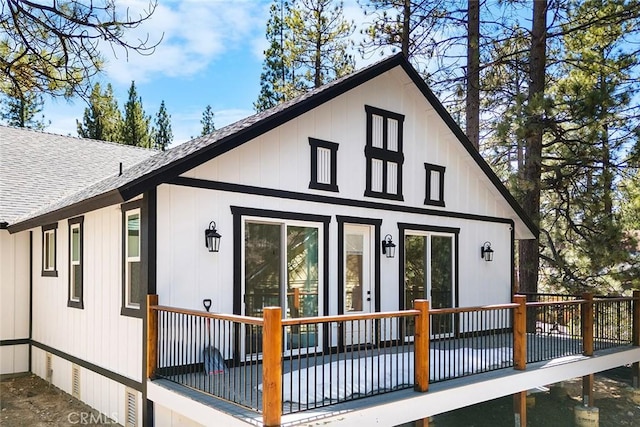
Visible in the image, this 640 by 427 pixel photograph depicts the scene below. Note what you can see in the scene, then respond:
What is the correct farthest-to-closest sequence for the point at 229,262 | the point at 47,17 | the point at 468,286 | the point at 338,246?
the point at 468,286 → the point at 338,246 → the point at 229,262 → the point at 47,17

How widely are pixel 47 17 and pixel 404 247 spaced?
6147 mm

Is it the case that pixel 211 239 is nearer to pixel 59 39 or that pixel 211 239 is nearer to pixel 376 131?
pixel 59 39

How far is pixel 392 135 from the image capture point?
29.9 feet

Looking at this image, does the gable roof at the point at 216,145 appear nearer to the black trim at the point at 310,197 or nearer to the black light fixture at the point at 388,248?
the black trim at the point at 310,197

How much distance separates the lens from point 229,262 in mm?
6914

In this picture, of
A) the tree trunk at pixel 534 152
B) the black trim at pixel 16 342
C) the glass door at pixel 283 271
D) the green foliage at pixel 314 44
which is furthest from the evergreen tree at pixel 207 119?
the glass door at pixel 283 271

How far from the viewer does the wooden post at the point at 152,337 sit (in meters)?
6.13

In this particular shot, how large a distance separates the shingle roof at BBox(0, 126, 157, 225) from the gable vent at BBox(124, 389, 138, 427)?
4.74 meters

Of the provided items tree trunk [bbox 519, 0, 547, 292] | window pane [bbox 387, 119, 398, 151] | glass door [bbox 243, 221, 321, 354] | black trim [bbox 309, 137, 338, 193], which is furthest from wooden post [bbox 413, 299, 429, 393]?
tree trunk [bbox 519, 0, 547, 292]

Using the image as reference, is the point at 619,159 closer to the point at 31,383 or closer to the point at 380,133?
the point at 380,133

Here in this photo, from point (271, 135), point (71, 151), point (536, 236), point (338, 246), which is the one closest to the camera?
point (271, 135)

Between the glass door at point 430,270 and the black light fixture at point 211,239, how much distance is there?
3.69 meters

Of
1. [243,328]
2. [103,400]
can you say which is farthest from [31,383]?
[243,328]

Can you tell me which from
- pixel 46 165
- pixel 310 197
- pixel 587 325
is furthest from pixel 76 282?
pixel 587 325
